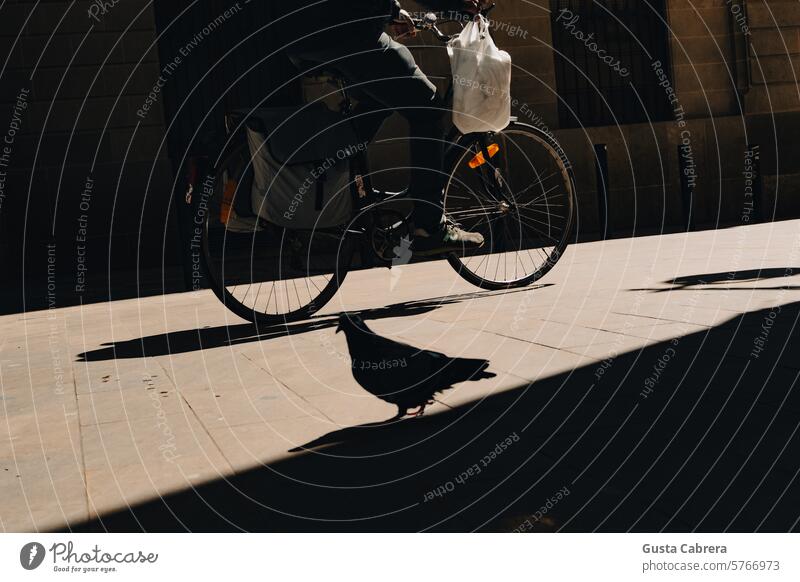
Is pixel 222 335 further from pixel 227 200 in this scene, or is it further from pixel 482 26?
pixel 482 26

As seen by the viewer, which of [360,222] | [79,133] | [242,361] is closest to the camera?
[242,361]

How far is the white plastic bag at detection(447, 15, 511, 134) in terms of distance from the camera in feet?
17.3

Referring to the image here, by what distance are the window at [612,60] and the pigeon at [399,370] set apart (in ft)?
33.3

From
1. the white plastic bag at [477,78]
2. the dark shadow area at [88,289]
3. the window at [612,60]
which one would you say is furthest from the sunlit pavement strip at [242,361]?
the window at [612,60]

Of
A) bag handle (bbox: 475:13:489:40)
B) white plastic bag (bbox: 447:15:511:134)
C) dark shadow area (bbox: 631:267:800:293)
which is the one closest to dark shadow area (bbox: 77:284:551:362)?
dark shadow area (bbox: 631:267:800:293)

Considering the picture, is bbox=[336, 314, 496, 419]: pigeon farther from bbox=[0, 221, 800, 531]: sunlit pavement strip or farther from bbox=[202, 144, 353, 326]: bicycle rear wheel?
bbox=[202, 144, 353, 326]: bicycle rear wheel

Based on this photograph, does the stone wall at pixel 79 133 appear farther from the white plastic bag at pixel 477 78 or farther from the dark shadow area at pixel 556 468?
the dark shadow area at pixel 556 468

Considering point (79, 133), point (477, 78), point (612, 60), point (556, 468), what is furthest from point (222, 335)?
point (612, 60)

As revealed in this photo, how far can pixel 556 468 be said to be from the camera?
2.53m

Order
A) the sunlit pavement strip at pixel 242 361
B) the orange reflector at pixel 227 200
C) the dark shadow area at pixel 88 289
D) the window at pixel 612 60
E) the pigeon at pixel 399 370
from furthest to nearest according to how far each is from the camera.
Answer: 1. the window at pixel 612 60
2. the dark shadow area at pixel 88 289
3. the orange reflector at pixel 227 200
4. the pigeon at pixel 399 370
5. the sunlit pavement strip at pixel 242 361

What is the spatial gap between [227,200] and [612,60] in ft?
30.8

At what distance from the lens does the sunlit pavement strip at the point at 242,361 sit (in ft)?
9.37
